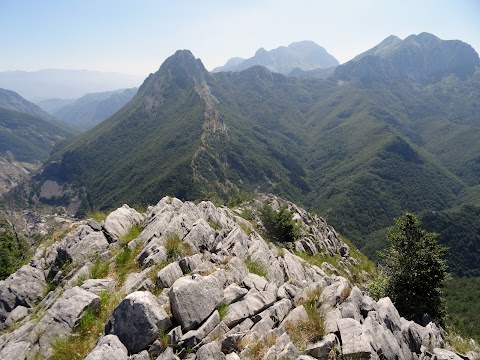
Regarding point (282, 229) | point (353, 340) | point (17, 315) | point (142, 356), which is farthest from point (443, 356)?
point (282, 229)

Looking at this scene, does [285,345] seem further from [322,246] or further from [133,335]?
[322,246]

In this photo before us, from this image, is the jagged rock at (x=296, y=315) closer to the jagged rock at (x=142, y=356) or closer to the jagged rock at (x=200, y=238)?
the jagged rock at (x=142, y=356)

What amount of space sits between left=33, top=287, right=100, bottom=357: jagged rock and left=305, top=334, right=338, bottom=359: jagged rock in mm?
9855

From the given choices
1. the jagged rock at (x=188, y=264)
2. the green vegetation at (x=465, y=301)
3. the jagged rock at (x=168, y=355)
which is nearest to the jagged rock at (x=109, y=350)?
the jagged rock at (x=168, y=355)

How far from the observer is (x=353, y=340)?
1335 cm

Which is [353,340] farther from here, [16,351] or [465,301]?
[465,301]

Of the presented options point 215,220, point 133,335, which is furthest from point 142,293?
point 215,220

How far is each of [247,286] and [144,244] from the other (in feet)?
29.3

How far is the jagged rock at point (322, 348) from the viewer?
501 inches

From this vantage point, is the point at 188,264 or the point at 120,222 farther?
the point at 120,222

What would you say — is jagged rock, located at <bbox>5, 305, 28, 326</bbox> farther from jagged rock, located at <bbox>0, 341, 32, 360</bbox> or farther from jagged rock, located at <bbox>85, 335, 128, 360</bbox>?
jagged rock, located at <bbox>85, 335, 128, 360</bbox>

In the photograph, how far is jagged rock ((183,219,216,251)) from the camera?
898 inches

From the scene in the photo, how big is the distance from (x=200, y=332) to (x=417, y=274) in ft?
69.5

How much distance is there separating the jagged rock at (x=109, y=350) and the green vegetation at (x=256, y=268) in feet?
33.5
